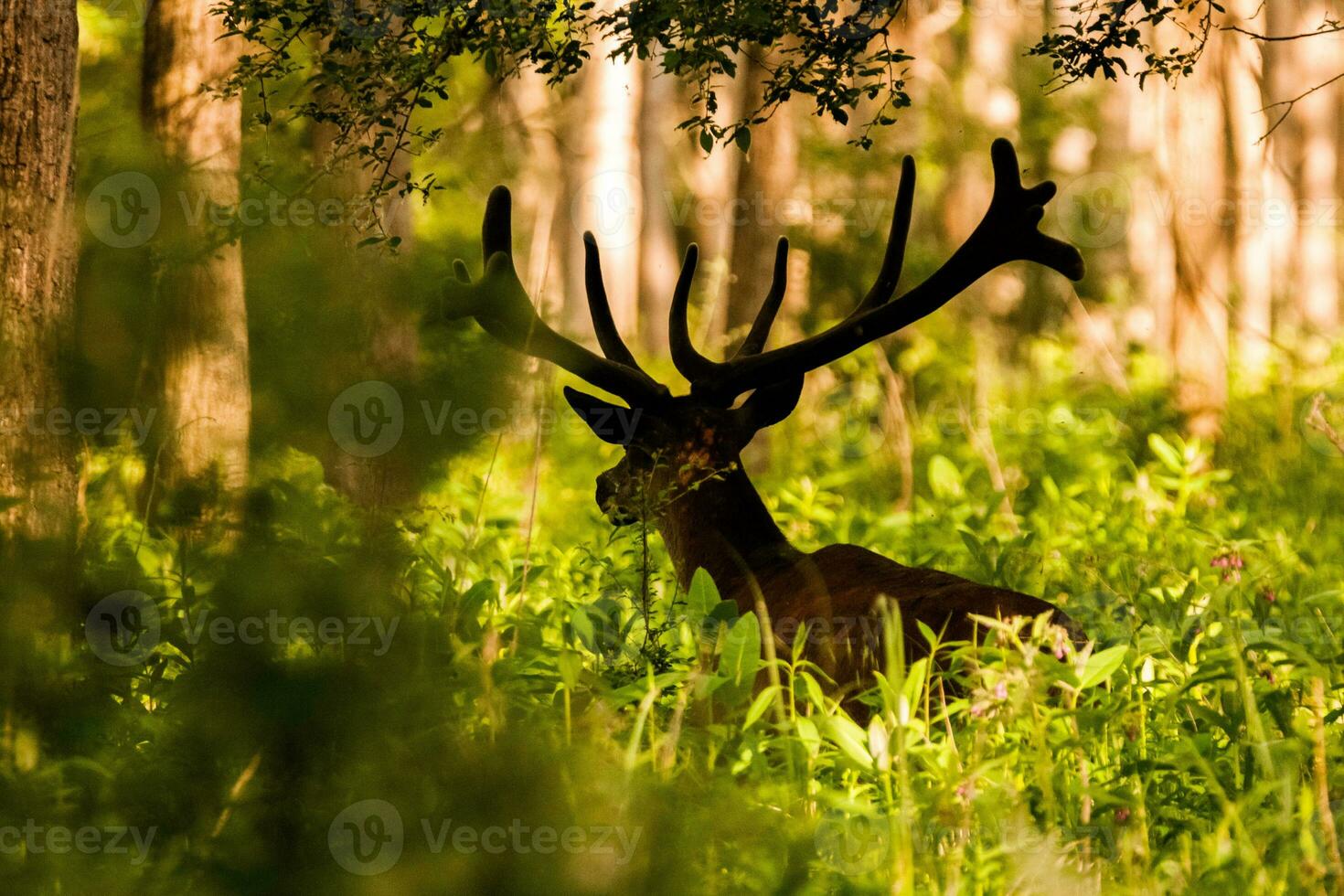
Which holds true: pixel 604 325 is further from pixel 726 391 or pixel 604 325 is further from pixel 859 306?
pixel 859 306

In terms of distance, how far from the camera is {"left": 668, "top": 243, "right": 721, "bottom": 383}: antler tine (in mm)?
5188

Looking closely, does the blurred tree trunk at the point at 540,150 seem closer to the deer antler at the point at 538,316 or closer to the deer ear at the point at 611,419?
the deer antler at the point at 538,316

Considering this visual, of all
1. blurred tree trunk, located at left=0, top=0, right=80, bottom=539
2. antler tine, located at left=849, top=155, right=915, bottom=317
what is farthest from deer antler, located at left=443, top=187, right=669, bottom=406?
blurred tree trunk, located at left=0, top=0, right=80, bottom=539

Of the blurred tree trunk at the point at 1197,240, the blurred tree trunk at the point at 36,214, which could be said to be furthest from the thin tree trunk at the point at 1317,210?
the blurred tree trunk at the point at 36,214

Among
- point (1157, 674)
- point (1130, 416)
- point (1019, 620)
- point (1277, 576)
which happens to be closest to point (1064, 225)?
point (1130, 416)

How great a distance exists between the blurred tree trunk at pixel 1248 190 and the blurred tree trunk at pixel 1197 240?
37 centimetres

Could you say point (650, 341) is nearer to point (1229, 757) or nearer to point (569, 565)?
point (569, 565)

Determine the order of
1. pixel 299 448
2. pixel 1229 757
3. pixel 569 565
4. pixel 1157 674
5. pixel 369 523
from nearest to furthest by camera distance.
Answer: pixel 369 523 → pixel 299 448 → pixel 1229 757 → pixel 1157 674 → pixel 569 565

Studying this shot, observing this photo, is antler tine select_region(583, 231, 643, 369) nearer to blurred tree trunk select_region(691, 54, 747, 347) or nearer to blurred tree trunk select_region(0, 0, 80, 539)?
blurred tree trunk select_region(0, 0, 80, 539)

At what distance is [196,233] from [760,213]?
692 cm

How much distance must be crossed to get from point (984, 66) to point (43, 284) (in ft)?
36.0

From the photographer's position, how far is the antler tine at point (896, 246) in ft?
15.7

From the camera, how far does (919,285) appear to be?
16.2 ft

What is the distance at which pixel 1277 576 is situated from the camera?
4.47 metres
